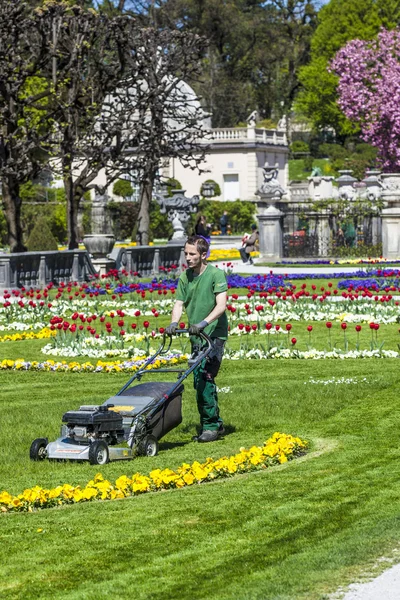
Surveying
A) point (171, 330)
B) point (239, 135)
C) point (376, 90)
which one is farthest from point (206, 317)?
point (239, 135)

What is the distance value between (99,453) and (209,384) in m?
1.30

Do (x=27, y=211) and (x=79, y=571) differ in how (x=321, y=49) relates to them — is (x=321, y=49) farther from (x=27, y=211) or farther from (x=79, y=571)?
(x=79, y=571)

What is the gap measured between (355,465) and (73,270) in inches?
866

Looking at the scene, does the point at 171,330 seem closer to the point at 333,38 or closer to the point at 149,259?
the point at 149,259

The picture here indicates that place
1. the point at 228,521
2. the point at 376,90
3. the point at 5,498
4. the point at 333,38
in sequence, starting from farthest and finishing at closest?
1. the point at 333,38
2. the point at 376,90
3. the point at 5,498
4. the point at 228,521

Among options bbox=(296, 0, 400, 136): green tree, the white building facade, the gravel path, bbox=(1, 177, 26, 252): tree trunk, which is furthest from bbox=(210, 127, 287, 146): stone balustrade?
the gravel path

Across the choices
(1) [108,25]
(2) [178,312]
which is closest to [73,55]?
(1) [108,25]

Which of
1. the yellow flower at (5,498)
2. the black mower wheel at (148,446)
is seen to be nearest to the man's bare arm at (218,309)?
the black mower wheel at (148,446)

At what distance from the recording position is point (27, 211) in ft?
183

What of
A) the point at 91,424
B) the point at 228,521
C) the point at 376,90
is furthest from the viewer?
the point at 376,90

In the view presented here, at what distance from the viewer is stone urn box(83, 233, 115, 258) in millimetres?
32844

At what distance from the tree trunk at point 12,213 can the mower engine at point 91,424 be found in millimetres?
24412

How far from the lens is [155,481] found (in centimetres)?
862

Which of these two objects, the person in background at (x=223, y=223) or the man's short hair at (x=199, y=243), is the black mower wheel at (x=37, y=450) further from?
the person in background at (x=223, y=223)
